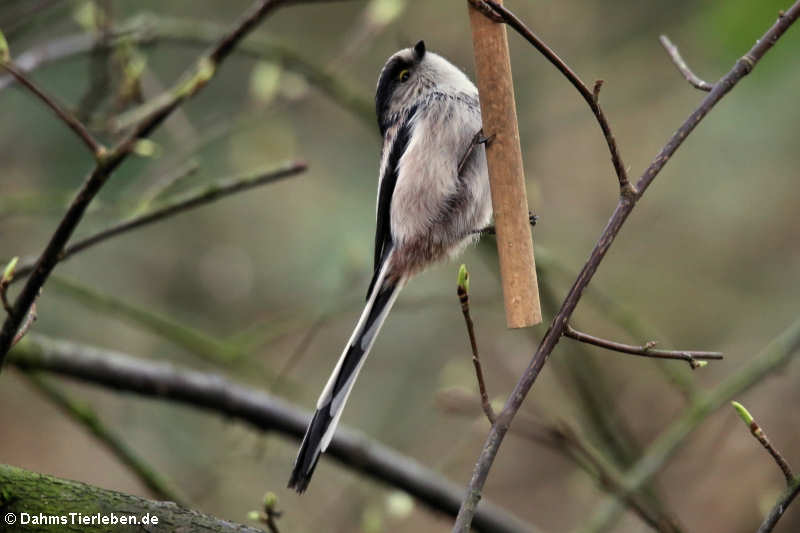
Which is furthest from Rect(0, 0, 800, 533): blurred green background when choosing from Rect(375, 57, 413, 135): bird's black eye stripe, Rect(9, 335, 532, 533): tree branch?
Rect(375, 57, 413, 135): bird's black eye stripe

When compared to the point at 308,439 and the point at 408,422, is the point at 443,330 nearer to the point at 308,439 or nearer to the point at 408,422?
the point at 408,422

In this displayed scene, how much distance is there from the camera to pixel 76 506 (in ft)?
4.34

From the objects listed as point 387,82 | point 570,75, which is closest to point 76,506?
point 570,75

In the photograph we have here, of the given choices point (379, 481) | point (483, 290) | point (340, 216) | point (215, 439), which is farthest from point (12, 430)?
point (379, 481)

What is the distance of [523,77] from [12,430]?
427cm

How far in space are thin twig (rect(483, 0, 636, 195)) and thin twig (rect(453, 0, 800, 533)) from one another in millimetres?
43

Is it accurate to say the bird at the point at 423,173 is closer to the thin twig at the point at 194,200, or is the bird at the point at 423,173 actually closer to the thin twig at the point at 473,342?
the thin twig at the point at 194,200

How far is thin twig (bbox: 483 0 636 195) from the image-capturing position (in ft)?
4.46

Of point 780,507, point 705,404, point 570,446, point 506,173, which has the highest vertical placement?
point 506,173

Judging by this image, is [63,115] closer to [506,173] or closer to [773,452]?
[506,173]

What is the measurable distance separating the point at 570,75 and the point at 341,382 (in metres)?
0.97

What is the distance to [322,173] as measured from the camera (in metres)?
6.24

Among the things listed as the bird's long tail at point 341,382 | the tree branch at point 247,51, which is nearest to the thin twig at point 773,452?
the bird's long tail at point 341,382

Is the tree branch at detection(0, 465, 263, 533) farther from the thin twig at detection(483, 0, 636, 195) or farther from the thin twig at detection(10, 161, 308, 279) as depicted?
the thin twig at detection(483, 0, 636, 195)
